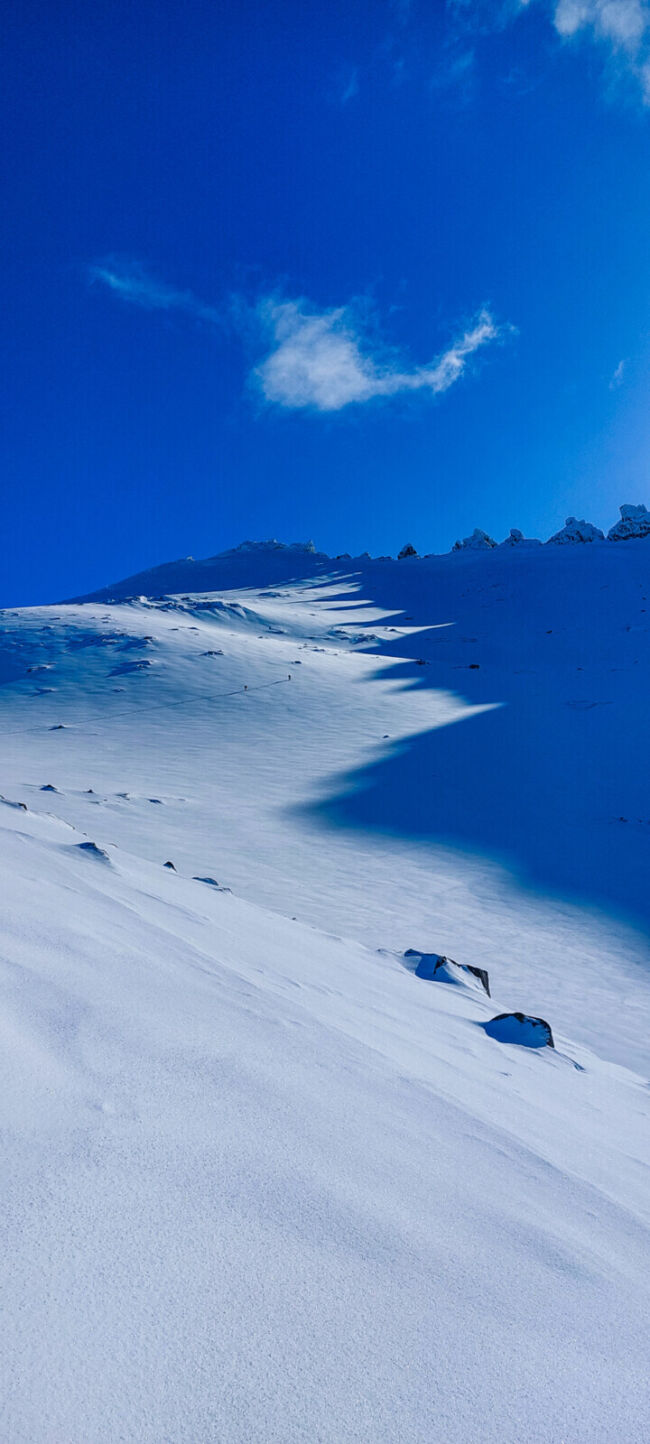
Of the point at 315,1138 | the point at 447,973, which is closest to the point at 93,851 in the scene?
the point at 447,973

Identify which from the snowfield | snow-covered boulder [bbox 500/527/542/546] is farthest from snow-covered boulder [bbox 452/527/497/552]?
the snowfield

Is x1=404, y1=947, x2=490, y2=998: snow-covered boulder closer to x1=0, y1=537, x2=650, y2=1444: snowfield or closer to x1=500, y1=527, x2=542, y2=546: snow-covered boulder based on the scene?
x1=0, y1=537, x2=650, y2=1444: snowfield

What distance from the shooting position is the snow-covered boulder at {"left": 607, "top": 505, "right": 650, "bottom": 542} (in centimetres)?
5950

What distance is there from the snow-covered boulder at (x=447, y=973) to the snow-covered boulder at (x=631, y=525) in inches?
2443

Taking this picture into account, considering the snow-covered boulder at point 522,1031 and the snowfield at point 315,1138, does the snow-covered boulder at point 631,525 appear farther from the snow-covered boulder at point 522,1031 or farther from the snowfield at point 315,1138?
the snow-covered boulder at point 522,1031

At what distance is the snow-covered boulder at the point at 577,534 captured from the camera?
5922 centimetres

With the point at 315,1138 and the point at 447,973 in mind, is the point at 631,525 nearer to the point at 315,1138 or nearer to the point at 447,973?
the point at 447,973

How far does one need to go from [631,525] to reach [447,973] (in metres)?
64.2

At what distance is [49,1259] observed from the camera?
1.09m

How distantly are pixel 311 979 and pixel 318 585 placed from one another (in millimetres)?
43006

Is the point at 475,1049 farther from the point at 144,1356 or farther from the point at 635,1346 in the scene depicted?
the point at 144,1356

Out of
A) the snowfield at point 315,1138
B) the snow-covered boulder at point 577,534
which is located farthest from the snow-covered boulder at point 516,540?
the snowfield at point 315,1138

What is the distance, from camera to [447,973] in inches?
193

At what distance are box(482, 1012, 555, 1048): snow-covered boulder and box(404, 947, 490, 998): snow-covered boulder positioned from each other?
84 centimetres
